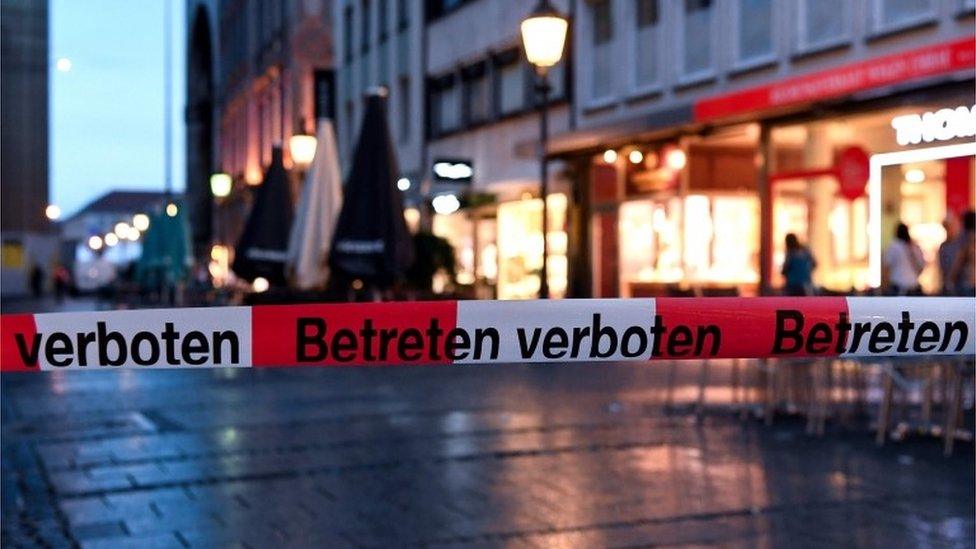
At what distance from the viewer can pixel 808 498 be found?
809 centimetres

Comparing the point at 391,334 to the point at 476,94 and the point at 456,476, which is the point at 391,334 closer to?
the point at 456,476

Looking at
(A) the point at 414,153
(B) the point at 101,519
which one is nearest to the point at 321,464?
(B) the point at 101,519

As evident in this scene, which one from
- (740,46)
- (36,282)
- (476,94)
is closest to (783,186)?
(740,46)

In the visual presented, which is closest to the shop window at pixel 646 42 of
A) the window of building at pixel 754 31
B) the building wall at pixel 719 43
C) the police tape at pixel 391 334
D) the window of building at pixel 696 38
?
the building wall at pixel 719 43

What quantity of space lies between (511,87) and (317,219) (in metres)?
13.7

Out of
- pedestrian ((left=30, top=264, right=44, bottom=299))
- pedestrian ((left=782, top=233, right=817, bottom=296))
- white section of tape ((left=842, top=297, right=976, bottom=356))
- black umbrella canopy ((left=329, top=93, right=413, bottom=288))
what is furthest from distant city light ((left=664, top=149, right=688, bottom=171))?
pedestrian ((left=30, top=264, right=44, bottom=299))

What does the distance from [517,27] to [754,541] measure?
24356mm

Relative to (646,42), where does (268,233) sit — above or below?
below

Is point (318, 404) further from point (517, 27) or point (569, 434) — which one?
point (517, 27)

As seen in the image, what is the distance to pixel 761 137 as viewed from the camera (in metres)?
23.0

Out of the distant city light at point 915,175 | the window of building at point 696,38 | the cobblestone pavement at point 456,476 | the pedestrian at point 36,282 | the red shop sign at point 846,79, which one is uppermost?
the window of building at point 696,38

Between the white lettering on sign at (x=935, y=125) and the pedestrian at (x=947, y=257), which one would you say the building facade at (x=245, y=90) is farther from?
the pedestrian at (x=947, y=257)

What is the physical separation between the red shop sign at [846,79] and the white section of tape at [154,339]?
13.9m

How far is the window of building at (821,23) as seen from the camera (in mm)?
20469
